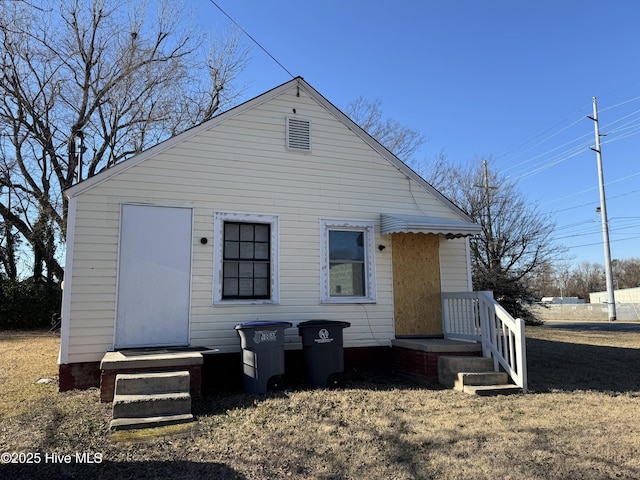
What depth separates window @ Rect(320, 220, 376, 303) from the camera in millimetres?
8195

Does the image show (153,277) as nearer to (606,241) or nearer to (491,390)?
(491,390)

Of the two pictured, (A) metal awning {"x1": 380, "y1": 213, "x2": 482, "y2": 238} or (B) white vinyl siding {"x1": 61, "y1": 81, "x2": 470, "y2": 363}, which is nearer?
(B) white vinyl siding {"x1": 61, "y1": 81, "x2": 470, "y2": 363}

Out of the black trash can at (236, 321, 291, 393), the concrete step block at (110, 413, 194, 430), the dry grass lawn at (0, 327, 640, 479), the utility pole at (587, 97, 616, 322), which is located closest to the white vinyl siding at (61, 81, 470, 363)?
the black trash can at (236, 321, 291, 393)

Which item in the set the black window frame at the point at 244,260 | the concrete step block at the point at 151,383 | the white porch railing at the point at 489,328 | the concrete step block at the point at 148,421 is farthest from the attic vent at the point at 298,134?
the concrete step block at the point at 148,421

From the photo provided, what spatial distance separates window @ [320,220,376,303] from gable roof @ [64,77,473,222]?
1.56 m

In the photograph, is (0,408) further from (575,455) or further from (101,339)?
(575,455)

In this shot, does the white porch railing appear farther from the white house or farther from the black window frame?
the black window frame

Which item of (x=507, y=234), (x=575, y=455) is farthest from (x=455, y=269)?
(x=507, y=234)

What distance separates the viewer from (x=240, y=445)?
4.19 m

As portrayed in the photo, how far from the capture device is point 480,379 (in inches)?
260

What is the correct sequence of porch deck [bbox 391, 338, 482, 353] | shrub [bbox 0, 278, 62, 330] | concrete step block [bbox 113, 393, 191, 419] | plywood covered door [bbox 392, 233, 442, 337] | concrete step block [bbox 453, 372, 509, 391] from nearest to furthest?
concrete step block [bbox 113, 393, 191, 419]
concrete step block [bbox 453, 372, 509, 391]
porch deck [bbox 391, 338, 482, 353]
plywood covered door [bbox 392, 233, 442, 337]
shrub [bbox 0, 278, 62, 330]

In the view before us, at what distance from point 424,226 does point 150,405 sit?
5.32 meters

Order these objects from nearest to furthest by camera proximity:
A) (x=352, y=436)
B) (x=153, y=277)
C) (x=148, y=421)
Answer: (x=352, y=436) → (x=148, y=421) → (x=153, y=277)

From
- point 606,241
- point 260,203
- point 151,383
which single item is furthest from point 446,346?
point 606,241
